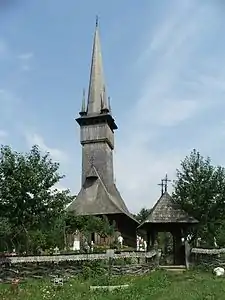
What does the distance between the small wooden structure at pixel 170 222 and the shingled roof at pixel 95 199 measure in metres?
18.6

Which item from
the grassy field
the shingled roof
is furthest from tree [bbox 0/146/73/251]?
the shingled roof

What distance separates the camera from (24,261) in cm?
2234

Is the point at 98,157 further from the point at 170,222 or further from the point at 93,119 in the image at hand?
the point at 170,222

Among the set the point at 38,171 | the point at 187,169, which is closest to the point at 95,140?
A: the point at 187,169

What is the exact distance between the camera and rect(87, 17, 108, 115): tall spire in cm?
6247

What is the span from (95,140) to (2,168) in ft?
107

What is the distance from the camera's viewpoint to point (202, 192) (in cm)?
3200

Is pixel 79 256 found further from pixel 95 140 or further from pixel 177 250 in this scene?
pixel 95 140

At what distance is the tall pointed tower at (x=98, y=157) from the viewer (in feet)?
164

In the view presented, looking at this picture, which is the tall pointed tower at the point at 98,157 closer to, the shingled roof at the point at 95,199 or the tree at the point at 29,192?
the shingled roof at the point at 95,199

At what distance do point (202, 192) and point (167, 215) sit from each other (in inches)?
198

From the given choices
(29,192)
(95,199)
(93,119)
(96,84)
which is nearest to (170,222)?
(29,192)

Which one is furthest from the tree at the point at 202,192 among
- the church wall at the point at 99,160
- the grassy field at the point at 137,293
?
the church wall at the point at 99,160

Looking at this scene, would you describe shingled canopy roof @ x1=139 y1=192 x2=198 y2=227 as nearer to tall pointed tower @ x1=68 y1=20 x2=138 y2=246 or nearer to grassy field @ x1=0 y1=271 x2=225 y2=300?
grassy field @ x1=0 y1=271 x2=225 y2=300
